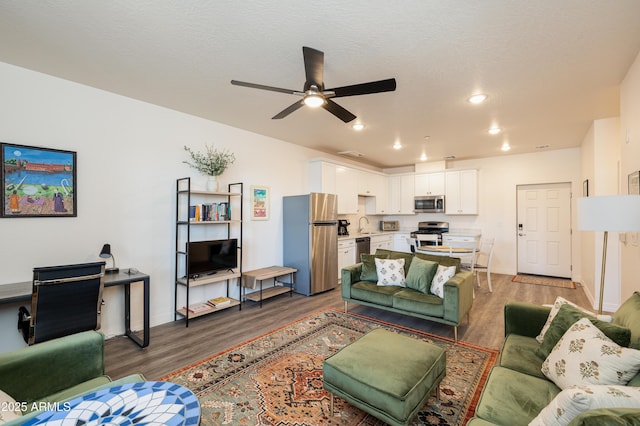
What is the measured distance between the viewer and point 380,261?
3943mm

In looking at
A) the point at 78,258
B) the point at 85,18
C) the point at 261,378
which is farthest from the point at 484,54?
the point at 78,258

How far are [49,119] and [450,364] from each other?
14.9 feet

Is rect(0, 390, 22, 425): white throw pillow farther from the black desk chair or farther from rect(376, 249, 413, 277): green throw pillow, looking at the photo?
rect(376, 249, 413, 277): green throw pillow

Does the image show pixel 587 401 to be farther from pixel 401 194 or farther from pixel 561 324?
pixel 401 194

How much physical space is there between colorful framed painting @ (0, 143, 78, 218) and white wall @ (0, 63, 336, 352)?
7 centimetres

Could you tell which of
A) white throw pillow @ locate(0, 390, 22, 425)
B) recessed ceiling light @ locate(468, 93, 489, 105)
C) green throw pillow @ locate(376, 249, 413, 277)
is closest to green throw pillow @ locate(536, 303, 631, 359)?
green throw pillow @ locate(376, 249, 413, 277)

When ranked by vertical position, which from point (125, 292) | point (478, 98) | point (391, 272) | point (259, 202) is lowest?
point (125, 292)

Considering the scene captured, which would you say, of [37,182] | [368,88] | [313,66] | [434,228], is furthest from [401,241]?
[37,182]

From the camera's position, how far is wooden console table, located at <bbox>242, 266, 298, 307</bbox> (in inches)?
169

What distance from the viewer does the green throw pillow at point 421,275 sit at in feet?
11.5

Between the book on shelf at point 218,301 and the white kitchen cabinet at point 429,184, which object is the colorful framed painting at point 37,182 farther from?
the white kitchen cabinet at point 429,184

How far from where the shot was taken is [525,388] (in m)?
1.56

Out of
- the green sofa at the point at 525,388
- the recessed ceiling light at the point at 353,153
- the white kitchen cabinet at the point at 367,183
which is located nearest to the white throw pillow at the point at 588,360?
the green sofa at the point at 525,388

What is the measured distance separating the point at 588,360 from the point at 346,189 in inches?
195
